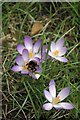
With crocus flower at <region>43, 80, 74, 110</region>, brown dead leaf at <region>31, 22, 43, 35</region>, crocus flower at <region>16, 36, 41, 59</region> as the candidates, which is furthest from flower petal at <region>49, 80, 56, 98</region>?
brown dead leaf at <region>31, 22, 43, 35</region>

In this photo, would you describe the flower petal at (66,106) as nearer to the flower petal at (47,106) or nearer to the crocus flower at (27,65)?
the flower petal at (47,106)

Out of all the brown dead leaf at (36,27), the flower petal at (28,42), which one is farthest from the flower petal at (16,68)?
the brown dead leaf at (36,27)

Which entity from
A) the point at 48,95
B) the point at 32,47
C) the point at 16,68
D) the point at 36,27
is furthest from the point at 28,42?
the point at 36,27

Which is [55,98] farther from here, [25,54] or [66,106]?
[25,54]

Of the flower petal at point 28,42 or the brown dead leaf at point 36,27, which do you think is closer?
the flower petal at point 28,42

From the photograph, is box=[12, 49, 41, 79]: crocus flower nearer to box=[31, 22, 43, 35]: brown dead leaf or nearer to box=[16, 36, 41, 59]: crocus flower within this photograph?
box=[16, 36, 41, 59]: crocus flower

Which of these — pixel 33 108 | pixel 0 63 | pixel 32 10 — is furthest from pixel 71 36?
pixel 33 108
